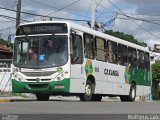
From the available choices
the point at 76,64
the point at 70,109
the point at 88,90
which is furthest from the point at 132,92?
the point at 70,109

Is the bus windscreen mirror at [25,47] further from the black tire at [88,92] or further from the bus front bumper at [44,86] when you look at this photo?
the black tire at [88,92]

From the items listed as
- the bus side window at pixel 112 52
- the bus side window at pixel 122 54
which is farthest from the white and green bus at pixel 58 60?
the bus side window at pixel 122 54

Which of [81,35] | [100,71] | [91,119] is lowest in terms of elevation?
[91,119]

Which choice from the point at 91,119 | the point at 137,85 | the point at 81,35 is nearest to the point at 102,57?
the point at 81,35

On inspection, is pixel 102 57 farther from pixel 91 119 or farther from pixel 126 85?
pixel 91 119

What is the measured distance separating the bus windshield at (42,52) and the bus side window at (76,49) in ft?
1.40

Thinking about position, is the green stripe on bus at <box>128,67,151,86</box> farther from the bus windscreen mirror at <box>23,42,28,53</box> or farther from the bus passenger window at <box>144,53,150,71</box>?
the bus windscreen mirror at <box>23,42,28,53</box>

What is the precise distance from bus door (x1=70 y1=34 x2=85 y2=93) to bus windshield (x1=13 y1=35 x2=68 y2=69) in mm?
466

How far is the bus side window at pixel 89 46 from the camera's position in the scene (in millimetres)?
22438

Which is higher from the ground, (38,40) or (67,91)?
(38,40)

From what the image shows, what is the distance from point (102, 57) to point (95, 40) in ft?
3.55

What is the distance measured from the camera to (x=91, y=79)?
76.5 ft

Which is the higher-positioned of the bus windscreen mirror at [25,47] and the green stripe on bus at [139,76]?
the bus windscreen mirror at [25,47]

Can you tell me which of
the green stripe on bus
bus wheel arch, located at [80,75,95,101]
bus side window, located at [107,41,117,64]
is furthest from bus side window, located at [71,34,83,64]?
the green stripe on bus
